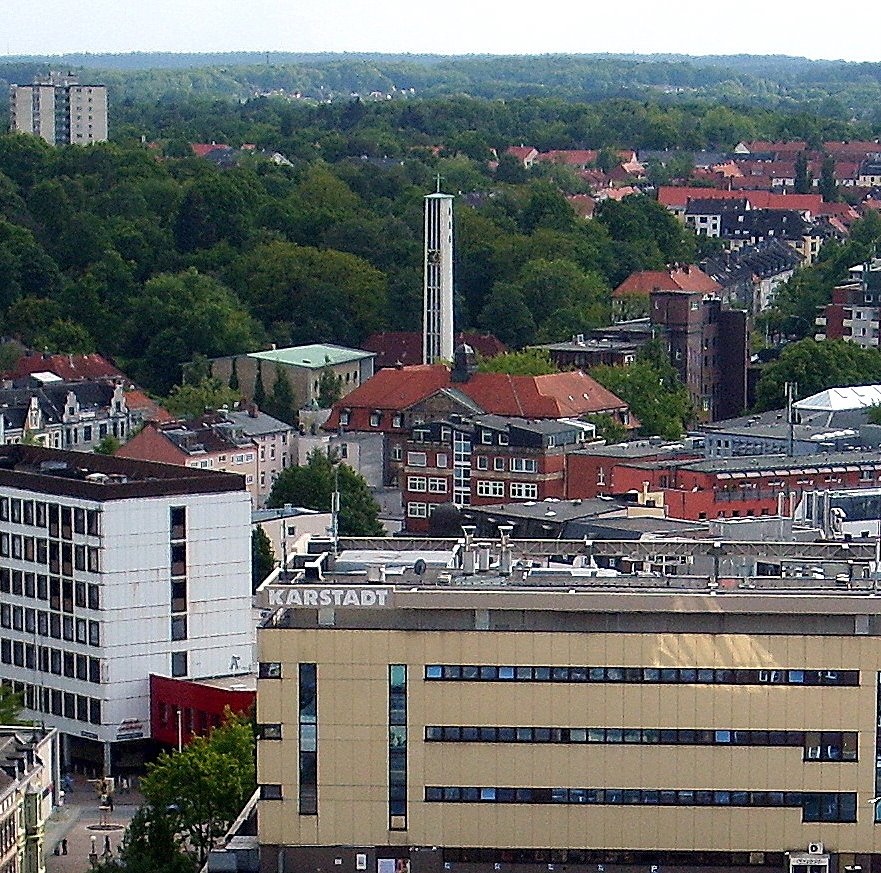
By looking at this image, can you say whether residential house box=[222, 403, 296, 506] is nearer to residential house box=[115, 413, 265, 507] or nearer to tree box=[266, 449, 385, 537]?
residential house box=[115, 413, 265, 507]

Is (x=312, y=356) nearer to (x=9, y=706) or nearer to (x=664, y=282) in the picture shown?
(x=664, y=282)

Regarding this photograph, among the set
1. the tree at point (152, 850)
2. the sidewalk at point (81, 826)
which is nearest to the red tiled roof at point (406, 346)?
the sidewalk at point (81, 826)

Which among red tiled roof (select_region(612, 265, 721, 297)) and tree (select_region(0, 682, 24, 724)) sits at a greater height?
red tiled roof (select_region(612, 265, 721, 297))

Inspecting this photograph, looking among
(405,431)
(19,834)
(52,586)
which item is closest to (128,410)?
(405,431)

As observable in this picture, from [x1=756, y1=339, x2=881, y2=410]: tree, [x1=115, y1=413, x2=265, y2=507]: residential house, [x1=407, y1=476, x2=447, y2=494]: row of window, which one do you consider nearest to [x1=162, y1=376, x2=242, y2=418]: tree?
[x1=115, y1=413, x2=265, y2=507]: residential house

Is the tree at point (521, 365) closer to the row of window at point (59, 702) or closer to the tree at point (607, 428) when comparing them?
the tree at point (607, 428)

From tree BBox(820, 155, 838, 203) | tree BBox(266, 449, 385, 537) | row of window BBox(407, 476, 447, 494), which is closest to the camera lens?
tree BBox(266, 449, 385, 537)

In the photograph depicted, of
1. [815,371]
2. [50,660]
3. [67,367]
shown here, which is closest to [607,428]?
[815,371]
